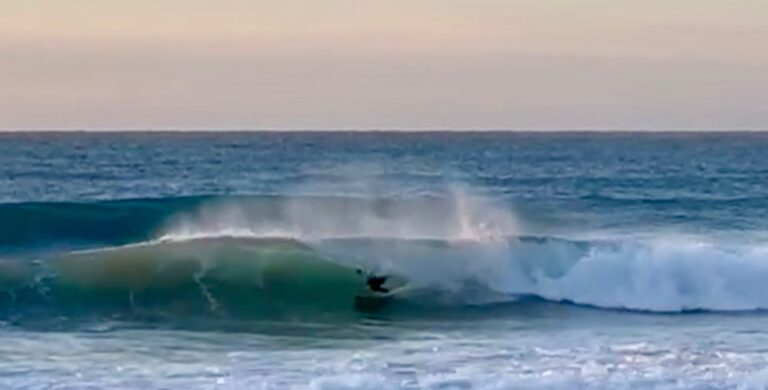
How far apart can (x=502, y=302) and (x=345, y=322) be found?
87.4 inches

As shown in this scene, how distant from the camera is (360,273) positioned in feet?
63.1

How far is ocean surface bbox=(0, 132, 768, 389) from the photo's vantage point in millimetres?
12266

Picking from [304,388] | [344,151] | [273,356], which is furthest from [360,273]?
[344,151]

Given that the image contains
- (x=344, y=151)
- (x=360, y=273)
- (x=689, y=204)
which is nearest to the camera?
(x=360, y=273)

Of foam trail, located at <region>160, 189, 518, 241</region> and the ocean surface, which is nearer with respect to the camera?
the ocean surface

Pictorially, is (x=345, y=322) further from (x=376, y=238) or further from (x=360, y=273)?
(x=376, y=238)

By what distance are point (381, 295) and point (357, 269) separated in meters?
0.86

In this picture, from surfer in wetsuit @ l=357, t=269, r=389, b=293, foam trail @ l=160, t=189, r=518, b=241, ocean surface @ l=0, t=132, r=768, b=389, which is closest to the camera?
ocean surface @ l=0, t=132, r=768, b=389

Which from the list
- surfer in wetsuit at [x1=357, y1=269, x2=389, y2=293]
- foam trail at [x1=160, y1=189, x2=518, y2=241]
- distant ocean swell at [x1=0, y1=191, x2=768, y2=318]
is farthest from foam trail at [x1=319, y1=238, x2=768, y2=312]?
foam trail at [x1=160, y1=189, x2=518, y2=241]

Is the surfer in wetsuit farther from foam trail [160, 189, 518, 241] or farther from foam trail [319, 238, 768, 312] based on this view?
foam trail [160, 189, 518, 241]

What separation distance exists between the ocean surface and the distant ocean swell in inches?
1.5

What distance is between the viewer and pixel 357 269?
19391mm

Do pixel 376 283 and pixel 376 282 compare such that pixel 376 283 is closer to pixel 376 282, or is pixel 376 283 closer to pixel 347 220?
pixel 376 282

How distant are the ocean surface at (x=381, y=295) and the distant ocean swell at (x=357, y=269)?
39 mm
